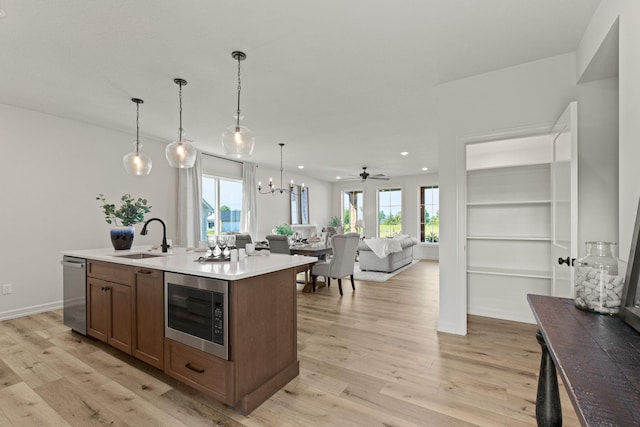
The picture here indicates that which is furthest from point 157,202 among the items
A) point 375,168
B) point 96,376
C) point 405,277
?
point 375,168

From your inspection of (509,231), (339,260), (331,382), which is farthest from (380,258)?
(331,382)

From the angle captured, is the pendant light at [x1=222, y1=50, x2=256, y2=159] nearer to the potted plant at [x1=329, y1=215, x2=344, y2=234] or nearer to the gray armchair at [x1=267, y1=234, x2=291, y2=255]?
the gray armchair at [x1=267, y1=234, x2=291, y2=255]

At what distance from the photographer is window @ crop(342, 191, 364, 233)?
10.8 metres

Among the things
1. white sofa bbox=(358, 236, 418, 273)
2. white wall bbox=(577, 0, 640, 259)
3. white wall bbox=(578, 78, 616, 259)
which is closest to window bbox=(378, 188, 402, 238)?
white sofa bbox=(358, 236, 418, 273)

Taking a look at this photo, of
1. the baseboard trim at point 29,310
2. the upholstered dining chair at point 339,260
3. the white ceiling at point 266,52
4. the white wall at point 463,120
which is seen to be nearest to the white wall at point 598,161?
the white wall at point 463,120

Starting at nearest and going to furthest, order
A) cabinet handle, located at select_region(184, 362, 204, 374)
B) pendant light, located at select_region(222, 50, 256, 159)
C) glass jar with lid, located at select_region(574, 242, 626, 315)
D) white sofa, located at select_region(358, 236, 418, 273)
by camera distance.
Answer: glass jar with lid, located at select_region(574, 242, 626, 315) < cabinet handle, located at select_region(184, 362, 204, 374) < pendant light, located at select_region(222, 50, 256, 159) < white sofa, located at select_region(358, 236, 418, 273)

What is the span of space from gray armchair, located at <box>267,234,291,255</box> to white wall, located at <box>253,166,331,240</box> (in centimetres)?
246

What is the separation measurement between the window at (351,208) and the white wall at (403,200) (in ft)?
0.59

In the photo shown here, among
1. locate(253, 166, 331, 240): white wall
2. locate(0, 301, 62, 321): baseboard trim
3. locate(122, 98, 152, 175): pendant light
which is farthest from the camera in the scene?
locate(253, 166, 331, 240): white wall

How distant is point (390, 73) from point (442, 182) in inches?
50.1

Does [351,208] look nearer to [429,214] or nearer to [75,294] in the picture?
[429,214]

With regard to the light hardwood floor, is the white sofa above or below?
above

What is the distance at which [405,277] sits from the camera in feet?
20.2

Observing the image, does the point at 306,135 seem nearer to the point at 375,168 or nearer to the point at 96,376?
the point at 375,168
